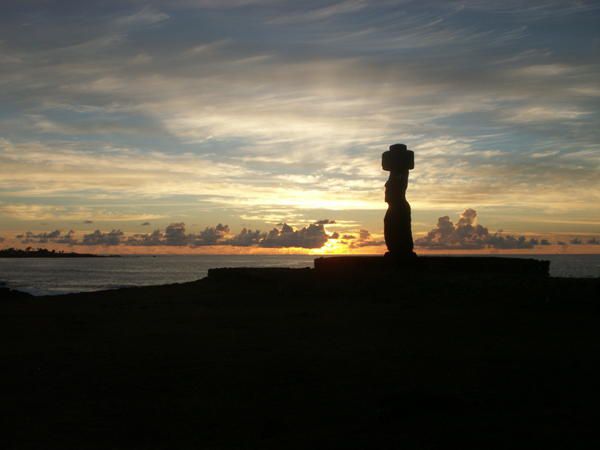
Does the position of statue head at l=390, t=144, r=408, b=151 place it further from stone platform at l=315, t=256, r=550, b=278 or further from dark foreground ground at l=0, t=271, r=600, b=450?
dark foreground ground at l=0, t=271, r=600, b=450

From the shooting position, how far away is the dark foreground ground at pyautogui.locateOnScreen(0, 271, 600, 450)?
5.68 m

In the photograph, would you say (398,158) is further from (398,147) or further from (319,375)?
(319,375)

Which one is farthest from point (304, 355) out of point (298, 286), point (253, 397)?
point (298, 286)

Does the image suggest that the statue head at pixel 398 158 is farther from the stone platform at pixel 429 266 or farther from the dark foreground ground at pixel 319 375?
the dark foreground ground at pixel 319 375

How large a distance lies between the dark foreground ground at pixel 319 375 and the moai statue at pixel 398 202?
4998mm

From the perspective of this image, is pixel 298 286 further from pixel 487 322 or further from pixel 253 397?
pixel 253 397

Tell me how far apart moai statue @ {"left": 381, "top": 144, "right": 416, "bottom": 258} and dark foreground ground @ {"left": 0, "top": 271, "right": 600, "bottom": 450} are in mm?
4998

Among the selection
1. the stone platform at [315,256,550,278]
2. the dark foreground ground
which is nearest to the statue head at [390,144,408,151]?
the stone platform at [315,256,550,278]

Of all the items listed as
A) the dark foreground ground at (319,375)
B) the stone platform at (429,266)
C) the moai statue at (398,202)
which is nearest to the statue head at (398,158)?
the moai statue at (398,202)

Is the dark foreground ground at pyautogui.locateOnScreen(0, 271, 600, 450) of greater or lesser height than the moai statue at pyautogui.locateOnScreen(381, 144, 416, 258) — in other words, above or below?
below

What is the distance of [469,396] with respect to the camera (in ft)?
22.4

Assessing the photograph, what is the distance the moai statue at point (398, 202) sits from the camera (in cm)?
2042

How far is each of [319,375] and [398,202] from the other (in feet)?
43.7

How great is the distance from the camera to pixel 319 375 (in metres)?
7.93
